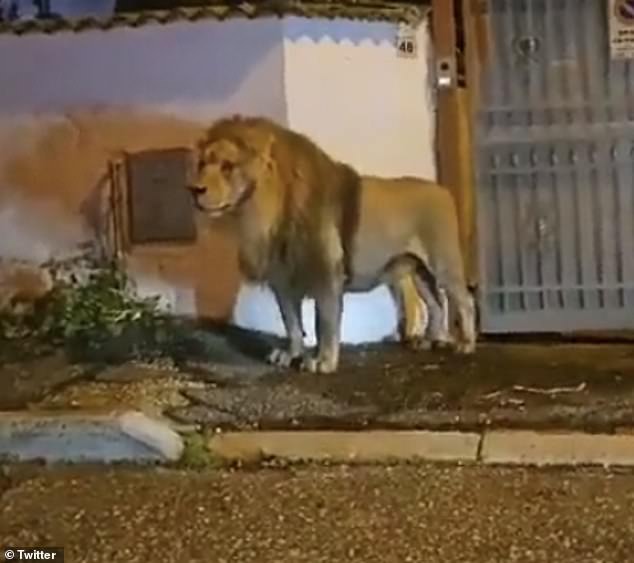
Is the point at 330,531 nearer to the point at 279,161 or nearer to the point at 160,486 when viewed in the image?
the point at 160,486

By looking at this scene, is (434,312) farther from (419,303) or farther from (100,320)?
(100,320)

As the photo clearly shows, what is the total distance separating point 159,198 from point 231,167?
85 cm

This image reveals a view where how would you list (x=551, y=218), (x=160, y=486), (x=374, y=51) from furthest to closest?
(x=551, y=218), (x=374, y=51), (x=160, y=486)

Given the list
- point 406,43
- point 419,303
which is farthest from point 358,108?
point 419,303

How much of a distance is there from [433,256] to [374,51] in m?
0.76

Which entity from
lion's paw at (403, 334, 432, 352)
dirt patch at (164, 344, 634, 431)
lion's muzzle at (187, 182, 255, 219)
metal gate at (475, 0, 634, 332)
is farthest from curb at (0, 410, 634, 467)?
metal gate at (475, 0, 634, 332)

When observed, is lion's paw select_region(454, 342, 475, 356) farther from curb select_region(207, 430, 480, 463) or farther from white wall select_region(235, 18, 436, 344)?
curb select_region(207, 430, 480, 463)

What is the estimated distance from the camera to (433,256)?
439 centimetres

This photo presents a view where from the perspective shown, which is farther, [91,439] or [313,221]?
[313,221]

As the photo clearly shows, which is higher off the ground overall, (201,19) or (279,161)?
(201,19)

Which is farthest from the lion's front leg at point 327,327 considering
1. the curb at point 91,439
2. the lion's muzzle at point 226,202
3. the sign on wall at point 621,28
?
the sign on wall at point 621,28

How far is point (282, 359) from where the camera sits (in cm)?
417

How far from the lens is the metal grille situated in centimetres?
460

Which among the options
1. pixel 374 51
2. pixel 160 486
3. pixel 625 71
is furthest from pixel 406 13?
pixel 160 486
